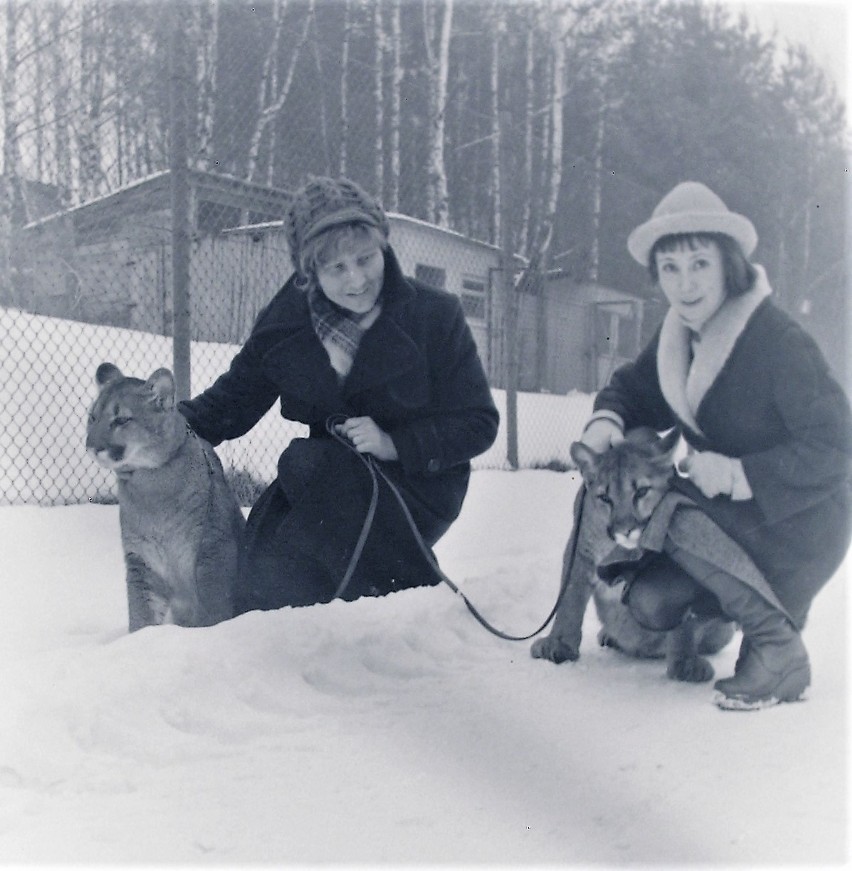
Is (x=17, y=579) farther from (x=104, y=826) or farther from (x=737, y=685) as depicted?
(x=737, y=685)

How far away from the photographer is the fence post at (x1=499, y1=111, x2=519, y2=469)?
7.53 meters

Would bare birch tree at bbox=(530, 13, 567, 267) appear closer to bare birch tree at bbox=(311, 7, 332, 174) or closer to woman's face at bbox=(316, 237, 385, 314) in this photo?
bare birch tree at bbox=(311, 7, 332, 174)

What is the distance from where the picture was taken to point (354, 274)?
3.11 metres

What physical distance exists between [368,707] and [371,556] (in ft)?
3.30

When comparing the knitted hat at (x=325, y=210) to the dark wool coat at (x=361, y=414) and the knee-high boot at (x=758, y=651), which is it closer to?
the dark wool coat at (x=361, y=414)

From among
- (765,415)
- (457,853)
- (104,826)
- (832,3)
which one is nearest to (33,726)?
(104,826)

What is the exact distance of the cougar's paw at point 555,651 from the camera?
2906mm

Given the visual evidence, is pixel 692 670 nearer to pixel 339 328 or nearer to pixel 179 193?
pixel 339 328

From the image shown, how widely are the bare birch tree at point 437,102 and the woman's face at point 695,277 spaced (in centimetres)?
599

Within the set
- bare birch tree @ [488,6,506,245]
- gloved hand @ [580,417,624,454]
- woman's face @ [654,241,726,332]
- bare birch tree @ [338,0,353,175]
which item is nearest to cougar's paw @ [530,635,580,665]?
gloved hand @ [580,417,624,454]

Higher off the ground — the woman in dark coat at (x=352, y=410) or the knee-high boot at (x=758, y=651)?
the woman in dark coat at (x=352, y=410)

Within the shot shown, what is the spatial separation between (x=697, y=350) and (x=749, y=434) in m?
0.27

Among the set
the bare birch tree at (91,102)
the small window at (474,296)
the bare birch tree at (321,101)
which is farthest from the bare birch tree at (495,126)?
the bare birch tree at (91,102)

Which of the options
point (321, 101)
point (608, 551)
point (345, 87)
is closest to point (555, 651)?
point (608, 551)
